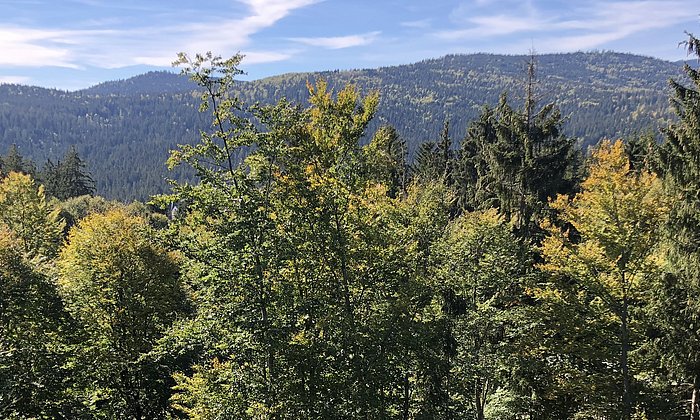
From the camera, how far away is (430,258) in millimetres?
17562

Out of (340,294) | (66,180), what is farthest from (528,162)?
(66,180)

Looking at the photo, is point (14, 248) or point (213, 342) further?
point (14, 248)

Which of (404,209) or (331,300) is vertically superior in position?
(404,209)

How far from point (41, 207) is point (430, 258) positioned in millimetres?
28042

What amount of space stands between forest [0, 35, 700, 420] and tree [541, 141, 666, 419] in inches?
2.6

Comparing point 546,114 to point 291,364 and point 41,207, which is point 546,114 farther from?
point 41,207

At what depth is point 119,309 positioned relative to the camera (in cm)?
1770

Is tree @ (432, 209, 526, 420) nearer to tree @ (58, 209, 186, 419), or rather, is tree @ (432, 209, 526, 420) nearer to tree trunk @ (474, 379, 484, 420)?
tree trunk @ (474, 379, 484, 420)

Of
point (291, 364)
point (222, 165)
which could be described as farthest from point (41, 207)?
point (291, 364)

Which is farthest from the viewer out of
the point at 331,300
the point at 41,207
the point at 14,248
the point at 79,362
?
the point at 41,207

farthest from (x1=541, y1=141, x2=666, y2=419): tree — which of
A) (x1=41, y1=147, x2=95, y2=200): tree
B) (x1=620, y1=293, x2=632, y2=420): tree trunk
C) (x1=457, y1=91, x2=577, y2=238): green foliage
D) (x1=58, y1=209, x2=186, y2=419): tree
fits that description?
(x1=41, y1=147, x2=95, y2=200): tree

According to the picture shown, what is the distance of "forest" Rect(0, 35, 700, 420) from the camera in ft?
38.4

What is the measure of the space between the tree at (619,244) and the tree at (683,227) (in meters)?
2.64

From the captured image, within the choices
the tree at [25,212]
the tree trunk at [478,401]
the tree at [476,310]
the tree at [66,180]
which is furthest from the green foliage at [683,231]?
the tree at [66,180]
